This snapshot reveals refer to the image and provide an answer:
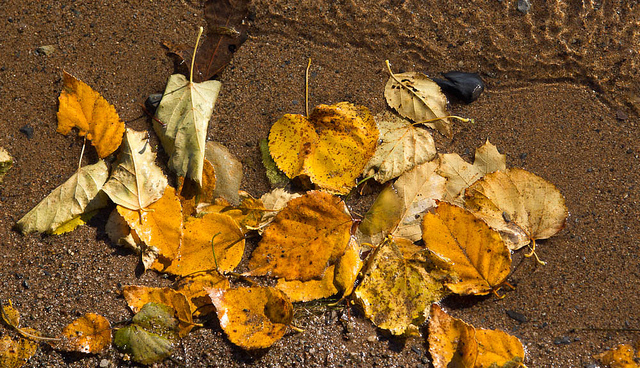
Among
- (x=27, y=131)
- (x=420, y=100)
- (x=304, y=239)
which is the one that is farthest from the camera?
(x=420, y=100)

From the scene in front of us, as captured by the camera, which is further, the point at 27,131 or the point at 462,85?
the point at 462,85

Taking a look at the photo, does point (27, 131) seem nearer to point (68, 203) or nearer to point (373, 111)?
point (68, 203)

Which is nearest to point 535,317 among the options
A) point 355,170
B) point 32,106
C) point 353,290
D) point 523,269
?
point 523,269

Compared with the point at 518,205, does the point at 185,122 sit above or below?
above

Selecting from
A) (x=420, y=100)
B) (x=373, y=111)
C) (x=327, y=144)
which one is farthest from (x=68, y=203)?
(x=420, y=100)

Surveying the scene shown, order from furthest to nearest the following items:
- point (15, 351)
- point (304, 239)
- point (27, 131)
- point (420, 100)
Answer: point (420, 100) < point (27, 131) < point (304, 239) < point (15, 351)

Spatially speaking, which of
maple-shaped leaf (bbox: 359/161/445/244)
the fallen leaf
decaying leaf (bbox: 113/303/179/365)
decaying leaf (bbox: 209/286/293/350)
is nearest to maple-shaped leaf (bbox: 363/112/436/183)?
maple-shaped leaf (bbox: 359/161/445/244)

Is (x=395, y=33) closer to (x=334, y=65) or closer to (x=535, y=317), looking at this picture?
(x=334, y=65)
